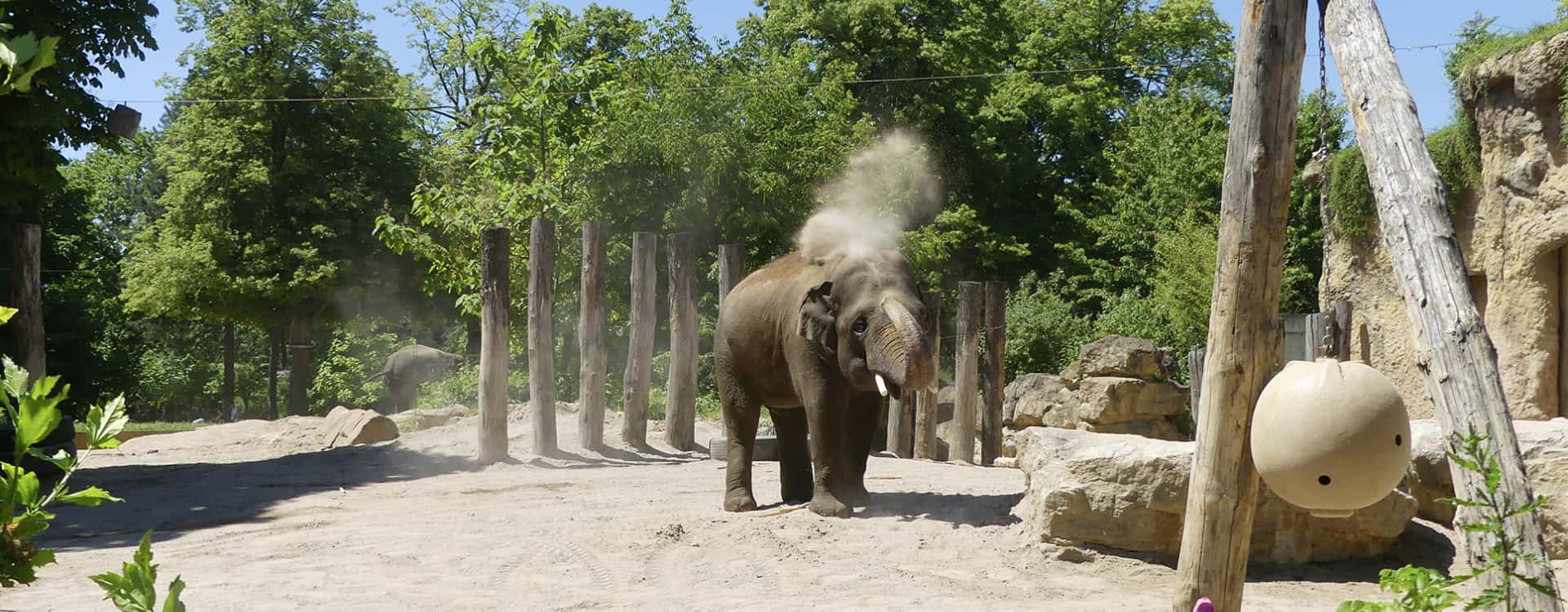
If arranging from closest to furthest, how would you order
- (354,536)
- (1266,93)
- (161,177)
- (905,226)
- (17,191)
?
(1266,93) → (354,536) → (17,191) → (905,226) → (161,177)

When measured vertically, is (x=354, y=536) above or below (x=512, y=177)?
below

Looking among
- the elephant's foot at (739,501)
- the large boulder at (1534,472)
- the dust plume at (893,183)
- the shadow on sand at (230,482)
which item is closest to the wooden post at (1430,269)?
the large boulder at (1534,472)

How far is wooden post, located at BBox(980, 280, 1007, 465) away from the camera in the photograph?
588 inches

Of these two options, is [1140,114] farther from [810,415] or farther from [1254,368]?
[1254,368]

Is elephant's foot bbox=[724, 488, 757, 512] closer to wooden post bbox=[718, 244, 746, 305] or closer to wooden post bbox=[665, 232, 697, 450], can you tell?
wooden post bbox=[665, 232, 697, 450]

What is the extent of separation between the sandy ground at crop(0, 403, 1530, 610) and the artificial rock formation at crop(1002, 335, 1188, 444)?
4955mm

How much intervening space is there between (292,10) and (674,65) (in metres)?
10.3

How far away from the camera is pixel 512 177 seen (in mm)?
21172

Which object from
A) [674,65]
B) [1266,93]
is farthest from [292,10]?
[1266,93]

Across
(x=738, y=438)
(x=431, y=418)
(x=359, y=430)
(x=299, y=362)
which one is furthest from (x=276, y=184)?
(x=738, y=438)

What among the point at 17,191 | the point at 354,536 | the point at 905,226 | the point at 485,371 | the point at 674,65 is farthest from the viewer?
the point at 905,226

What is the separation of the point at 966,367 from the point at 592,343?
423cm

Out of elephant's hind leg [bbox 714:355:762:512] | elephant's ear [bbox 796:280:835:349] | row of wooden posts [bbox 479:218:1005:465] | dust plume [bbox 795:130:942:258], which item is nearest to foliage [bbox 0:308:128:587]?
elephant's ear [bbox 796:280:835:349]

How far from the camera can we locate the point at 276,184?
2717 centimetres
